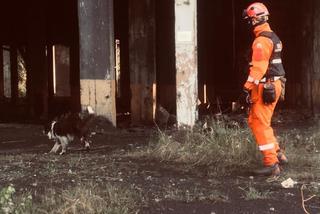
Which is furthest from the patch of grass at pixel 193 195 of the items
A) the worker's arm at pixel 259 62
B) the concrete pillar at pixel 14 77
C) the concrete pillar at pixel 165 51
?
the concrete pillar at pixel 14 77

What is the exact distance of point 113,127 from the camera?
474 inches

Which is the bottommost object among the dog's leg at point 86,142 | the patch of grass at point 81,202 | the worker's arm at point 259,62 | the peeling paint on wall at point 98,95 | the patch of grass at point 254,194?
the patch of grass at point 254,194

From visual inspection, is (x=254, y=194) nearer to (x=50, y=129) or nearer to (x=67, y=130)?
(x=67, y=130)

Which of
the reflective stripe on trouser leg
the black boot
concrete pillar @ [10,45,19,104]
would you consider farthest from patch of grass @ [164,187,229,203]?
concrete pillar @ [10,45,19,104]

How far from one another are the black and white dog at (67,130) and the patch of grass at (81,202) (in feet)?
11.0

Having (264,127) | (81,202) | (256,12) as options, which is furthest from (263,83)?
(81,202)

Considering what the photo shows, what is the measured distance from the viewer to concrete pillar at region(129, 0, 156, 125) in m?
14.1

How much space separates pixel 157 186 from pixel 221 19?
12.8m

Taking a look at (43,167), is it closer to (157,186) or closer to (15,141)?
(157,186)

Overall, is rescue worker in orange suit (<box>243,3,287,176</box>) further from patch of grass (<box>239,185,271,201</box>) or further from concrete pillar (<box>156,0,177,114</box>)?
concrete pillar (<box>156,0,177,114</box>)

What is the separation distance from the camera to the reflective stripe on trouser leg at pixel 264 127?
7.63m

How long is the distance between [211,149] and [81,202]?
329cm

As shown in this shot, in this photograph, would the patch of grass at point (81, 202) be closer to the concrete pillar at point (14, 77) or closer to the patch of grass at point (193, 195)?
the patch of grass at point (193, 195)

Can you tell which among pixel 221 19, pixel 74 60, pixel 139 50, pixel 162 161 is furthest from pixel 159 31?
pixel 162 161
